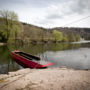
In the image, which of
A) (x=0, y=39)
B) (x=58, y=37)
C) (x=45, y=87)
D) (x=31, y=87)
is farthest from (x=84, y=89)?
(x=58, y=37)

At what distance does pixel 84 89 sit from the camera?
407cm

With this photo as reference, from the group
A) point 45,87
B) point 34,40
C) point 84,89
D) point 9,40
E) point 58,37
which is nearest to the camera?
point 84,89

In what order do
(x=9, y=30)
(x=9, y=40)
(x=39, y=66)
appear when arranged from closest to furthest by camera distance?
(x=39, y=66), (x=9, y=30), (x=9, y=40)

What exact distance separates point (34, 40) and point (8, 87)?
166 ft

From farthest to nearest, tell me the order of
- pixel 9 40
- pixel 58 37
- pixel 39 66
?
pixel 58 37
pixel 9 40
pixel 39 66

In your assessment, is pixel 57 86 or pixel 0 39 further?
pixel 0 39

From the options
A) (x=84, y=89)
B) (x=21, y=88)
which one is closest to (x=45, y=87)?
(x=21, y=88)

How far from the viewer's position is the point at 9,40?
39688mm

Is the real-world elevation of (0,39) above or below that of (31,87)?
above

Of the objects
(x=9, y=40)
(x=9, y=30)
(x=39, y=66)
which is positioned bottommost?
(x=39, y=66)

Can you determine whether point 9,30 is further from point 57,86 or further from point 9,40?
point 57,86

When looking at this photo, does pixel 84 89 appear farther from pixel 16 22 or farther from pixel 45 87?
pixel 16 22

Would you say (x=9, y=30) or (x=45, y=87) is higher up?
(x=9, y=30)

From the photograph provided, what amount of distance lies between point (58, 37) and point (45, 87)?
63.4 metres
